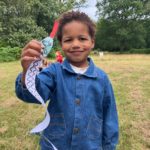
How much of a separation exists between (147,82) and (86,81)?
6.08 meters

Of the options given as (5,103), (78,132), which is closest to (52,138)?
(78,132)

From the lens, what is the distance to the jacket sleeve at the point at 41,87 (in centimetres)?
216

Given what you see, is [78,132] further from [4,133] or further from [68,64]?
[4,133]

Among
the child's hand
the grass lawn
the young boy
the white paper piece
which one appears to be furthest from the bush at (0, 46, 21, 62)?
the child's hand

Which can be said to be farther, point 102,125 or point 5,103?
point 5,103

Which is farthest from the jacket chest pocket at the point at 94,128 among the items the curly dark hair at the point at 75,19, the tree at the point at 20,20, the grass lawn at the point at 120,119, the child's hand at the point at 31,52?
the tree at the point at 20,20

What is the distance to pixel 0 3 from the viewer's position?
983 inches

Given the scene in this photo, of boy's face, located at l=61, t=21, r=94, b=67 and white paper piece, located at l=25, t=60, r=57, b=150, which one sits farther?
boy's face, located at l=61, t=21, r=94, b=67

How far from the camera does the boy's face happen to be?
8.03 feet

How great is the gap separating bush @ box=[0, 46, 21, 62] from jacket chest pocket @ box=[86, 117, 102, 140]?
65.9 ft

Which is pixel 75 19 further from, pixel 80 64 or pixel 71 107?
pixel 71 107

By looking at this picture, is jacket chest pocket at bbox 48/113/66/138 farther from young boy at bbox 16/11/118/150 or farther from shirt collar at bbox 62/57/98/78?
shirt collar at bbox 62/57/98/78

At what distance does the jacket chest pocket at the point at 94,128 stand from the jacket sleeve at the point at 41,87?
0.34 meters

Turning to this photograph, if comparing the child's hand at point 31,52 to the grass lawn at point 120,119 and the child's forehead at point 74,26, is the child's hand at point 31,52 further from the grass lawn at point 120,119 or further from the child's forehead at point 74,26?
the grass lawn at point 120,119
